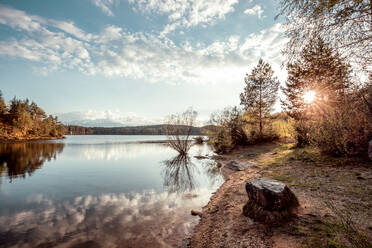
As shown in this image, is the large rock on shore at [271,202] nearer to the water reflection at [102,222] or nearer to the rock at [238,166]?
the water reflection at [102,222]

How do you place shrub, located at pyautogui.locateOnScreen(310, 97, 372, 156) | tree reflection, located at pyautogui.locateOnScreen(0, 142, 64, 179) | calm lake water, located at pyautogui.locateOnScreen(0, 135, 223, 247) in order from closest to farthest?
calm lake water, located at pyautogui.locateOnScreen(0, 135, 223, 247), shrub, located at pyautogui.locateOnScreen(310, 97, 372, 156), tree reflection, located at pyautogui.locateOnScreen(0, 142, 64, 179)

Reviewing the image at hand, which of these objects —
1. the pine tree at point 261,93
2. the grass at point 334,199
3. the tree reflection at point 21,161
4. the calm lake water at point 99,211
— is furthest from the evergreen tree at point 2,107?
the grass at point 334,199

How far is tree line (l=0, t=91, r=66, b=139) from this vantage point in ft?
216

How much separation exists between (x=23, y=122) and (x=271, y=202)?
90.7 m

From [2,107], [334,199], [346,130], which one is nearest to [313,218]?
[334,199]

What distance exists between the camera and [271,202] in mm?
4438

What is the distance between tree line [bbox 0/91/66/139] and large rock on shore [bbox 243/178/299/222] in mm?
84059

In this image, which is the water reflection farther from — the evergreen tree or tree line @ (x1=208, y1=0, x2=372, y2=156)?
the evergreen tree

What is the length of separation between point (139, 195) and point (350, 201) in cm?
812

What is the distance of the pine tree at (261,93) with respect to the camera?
2628 cm

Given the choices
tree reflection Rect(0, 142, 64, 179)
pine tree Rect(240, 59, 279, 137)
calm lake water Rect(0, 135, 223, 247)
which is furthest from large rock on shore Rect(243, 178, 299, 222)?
pine tree Rect(240, 59, 279, 137)

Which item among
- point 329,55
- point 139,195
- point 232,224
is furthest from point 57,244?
point 329,55

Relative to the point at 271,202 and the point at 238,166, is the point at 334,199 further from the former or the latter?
the point at 238,166

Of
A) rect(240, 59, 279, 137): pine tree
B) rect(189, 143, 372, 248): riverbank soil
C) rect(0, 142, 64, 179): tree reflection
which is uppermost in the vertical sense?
rect(240, 59, 279, 137): pine tree
